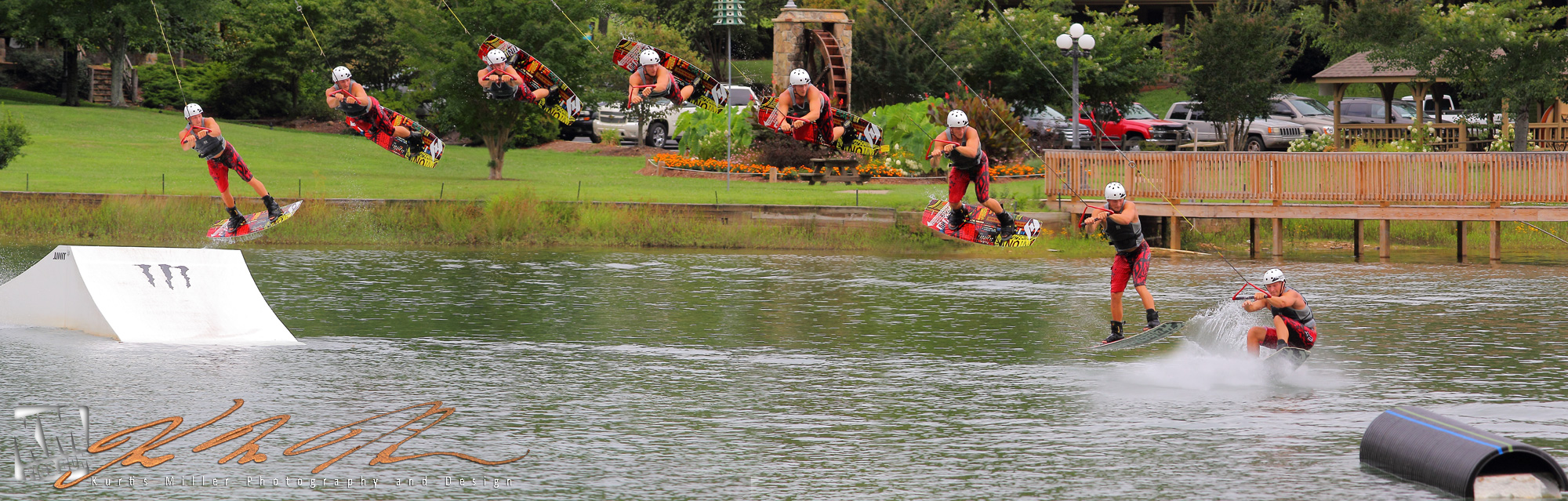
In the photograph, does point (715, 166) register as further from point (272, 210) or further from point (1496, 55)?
point (272, 210)

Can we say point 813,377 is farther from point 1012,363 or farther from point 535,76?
point 535,76

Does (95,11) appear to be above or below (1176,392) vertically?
above

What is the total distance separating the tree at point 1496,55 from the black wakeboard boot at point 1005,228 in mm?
22937

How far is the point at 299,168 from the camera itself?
154ft

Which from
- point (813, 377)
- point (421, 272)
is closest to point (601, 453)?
point (813, 377)

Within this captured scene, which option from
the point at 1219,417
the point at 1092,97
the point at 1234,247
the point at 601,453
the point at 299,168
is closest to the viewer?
the point at 601,453

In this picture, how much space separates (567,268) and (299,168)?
637 inches

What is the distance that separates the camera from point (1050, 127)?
174 ft

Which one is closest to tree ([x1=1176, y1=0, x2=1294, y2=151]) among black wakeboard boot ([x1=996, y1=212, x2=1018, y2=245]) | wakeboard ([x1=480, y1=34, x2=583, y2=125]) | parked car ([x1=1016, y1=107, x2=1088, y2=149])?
parked car ([x1=1016, y1=107, x2=1088, y2=149])

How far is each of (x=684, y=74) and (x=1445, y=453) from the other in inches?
455

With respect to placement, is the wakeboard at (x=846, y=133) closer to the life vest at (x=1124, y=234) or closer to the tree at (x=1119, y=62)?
the life vest at (x=1124, y=234)

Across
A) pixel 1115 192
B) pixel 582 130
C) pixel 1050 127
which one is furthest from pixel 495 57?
pixel 582 130

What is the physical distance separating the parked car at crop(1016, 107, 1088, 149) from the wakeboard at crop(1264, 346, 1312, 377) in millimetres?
28857

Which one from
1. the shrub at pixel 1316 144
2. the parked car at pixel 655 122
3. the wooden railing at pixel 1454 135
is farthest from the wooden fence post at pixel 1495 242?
the parked car at pixel 655 122
